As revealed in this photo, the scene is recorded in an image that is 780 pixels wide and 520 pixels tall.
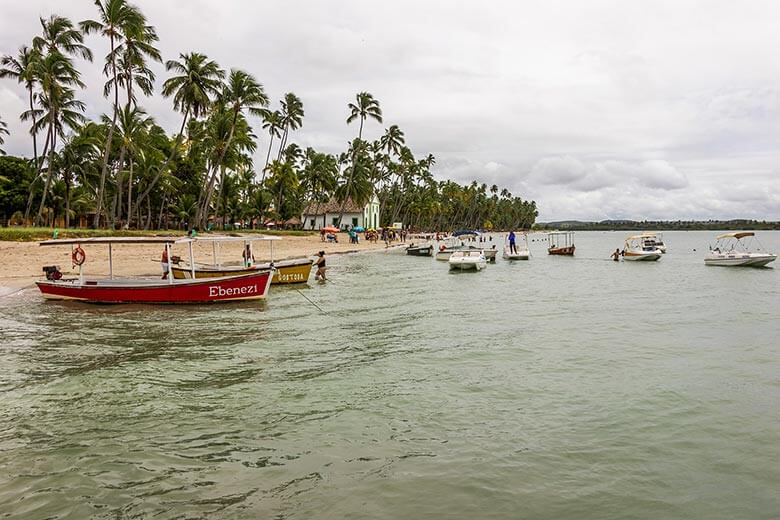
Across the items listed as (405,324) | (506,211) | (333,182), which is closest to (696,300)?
(405,324)

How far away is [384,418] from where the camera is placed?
740 centimetres

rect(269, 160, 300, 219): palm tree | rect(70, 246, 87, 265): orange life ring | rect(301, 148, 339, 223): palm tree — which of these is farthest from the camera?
rect(301, 148, 339, 223): palm tree

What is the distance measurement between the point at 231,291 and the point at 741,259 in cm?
3729

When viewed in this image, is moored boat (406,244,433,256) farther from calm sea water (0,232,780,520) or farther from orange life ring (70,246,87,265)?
orange life ring (70,246,87,265)

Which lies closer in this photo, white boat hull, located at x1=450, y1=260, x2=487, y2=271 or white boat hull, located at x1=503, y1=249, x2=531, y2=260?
white boat hull, located at x1=450, y1=260, x2=487, y2=271

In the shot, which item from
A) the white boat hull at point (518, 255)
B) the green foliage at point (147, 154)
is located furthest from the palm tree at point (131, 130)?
the white boat hull at point (518, 255)

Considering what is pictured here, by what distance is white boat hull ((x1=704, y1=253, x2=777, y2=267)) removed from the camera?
1467 inches

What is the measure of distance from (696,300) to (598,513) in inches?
778

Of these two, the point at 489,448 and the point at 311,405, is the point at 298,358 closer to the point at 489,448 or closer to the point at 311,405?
the point at 311,405

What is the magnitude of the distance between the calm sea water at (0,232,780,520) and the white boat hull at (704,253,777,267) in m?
26.5

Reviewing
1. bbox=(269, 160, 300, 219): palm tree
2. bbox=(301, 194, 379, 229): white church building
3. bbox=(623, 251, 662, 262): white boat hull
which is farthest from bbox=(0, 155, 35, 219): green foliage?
bbox=(623, 251, 662, 262): white boat hull

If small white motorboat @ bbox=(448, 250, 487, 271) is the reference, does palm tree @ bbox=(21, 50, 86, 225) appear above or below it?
above

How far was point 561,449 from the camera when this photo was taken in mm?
6398

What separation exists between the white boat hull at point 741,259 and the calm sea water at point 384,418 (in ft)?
86.8
